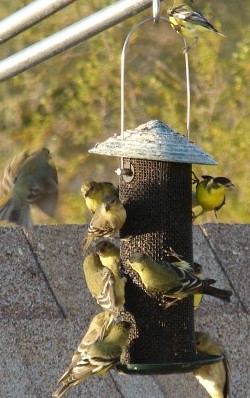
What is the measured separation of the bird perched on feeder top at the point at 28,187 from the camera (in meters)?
6.73

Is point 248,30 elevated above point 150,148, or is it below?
below

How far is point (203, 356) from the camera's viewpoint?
5.55 metres

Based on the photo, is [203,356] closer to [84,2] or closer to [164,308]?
[164,308]

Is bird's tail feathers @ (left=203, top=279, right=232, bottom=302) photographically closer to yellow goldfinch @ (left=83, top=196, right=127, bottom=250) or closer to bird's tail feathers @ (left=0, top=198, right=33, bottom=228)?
yellow goldfinch @ (left=83, top=196, right=127, bottom=250)

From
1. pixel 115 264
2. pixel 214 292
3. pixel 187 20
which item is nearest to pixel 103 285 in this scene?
pixel 115 264

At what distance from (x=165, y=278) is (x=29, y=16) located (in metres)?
1.66

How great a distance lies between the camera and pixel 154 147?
17.1 feet

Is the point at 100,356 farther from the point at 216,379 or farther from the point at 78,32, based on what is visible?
the point at 78,32

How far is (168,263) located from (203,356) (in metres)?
0.52

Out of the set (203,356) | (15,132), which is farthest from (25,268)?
(15,132)

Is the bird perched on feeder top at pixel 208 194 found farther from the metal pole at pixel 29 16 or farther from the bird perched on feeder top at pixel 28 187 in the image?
the metal pole at pixel 29 16

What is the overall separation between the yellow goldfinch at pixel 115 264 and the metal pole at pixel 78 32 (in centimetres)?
158

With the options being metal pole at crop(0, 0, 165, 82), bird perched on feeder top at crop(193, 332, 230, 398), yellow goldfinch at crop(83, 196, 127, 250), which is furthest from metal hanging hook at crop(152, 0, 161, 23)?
bird perched on feeder top at crop(193, 332, 230, 398)

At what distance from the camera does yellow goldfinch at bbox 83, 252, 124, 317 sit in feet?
17.1
